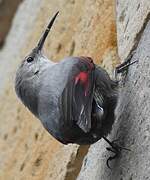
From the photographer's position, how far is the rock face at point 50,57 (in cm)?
368

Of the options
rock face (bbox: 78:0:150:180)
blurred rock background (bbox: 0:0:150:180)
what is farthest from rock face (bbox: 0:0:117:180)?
rock face (bbox: 78:0:150:180)

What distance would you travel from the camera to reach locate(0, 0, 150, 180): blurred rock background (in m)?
3.39

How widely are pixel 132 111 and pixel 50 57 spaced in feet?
4.80

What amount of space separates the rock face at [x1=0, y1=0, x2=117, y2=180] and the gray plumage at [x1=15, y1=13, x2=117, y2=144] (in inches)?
15.3

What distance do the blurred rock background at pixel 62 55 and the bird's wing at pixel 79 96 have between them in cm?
26

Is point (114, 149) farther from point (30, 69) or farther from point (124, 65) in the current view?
point (30, 69)

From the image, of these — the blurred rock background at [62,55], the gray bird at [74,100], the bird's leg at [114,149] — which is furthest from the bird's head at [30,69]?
the bird's leg at [114,149]

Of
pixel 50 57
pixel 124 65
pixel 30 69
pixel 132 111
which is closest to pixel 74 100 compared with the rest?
pixel 132 111

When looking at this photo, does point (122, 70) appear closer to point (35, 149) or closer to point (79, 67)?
point (79, 67)

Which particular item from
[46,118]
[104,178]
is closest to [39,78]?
[46,118]

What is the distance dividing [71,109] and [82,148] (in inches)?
27.0

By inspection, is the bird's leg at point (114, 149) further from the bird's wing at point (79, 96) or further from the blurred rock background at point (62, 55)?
the bird's wing at point (79, 96)

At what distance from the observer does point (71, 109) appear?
2.89 meters

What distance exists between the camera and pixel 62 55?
427cm
